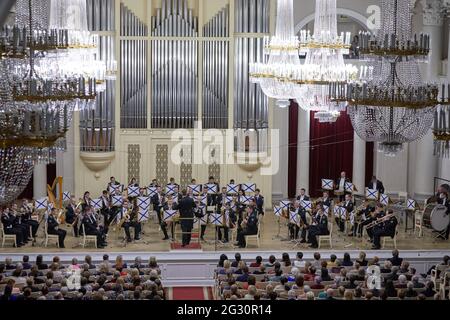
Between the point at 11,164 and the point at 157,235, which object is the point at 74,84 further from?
the point at 157,235

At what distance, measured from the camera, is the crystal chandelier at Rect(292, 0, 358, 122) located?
573 inches

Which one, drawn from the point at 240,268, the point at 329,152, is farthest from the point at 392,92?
the point at 329,152

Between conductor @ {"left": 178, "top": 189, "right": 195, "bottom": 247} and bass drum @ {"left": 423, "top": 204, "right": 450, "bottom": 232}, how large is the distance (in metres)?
6.09

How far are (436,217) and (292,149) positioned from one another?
298 inches

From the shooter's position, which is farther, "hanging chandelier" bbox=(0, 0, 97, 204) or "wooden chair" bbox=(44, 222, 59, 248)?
"wooden chair" bbox=(44, 222, 59, 248)

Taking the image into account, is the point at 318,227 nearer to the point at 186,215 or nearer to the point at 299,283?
the point at 186,215

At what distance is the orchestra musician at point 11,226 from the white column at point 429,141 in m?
12.5

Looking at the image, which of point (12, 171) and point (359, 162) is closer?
point (12, 171)

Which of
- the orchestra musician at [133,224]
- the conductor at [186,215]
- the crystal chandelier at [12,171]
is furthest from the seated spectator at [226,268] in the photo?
the crystal chandelier at [12,171]

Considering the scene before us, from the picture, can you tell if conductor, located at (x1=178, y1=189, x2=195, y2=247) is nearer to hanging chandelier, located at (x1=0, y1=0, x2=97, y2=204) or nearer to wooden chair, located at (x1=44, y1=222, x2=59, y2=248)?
wooden chair, located at (x1=44, y1=222, x2=59, y2=248)

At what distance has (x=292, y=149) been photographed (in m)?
28.0

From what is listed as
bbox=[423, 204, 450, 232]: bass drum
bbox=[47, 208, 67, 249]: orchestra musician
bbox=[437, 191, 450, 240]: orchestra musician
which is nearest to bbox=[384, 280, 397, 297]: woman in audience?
bbox=[423, 204, 450, 232]: bass drum

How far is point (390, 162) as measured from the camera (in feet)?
89.8

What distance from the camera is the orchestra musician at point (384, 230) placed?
20.7 m
